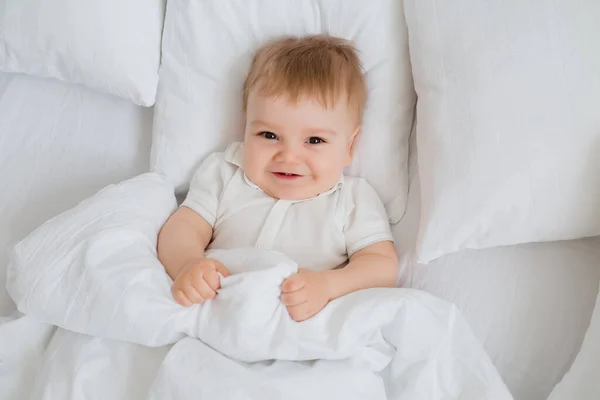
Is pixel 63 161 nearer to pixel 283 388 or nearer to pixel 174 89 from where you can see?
pixel 174 89

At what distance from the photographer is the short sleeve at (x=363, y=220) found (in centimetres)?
111

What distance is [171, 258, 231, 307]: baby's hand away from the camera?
3.03ft

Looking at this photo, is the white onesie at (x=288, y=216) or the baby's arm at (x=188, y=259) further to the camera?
the white onesie at (x=288, y=216)

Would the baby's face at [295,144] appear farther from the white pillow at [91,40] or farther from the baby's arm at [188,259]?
the white pillow at [91,40]

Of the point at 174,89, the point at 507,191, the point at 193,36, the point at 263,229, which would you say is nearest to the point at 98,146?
the point at 174,89

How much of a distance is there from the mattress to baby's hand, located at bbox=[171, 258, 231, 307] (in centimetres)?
9

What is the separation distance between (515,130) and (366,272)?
0.34 metres

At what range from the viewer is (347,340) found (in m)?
0.87

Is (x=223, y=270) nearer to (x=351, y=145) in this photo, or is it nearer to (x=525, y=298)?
(x=351, y=145)

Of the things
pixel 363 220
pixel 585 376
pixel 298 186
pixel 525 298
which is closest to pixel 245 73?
pixel 298 186

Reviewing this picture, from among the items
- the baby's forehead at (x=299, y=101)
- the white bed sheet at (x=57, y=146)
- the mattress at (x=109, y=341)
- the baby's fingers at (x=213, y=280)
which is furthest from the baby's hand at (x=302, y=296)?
the white bed sheet at (x=57, y=146)

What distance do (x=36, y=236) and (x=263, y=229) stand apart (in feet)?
1.27

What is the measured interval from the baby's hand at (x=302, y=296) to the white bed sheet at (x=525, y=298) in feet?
0.78

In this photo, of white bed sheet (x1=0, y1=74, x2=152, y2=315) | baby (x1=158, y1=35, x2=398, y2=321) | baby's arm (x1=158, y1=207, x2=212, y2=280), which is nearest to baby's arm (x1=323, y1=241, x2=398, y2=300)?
baby (x1=158, y1=35, x2=398, y2=321)
